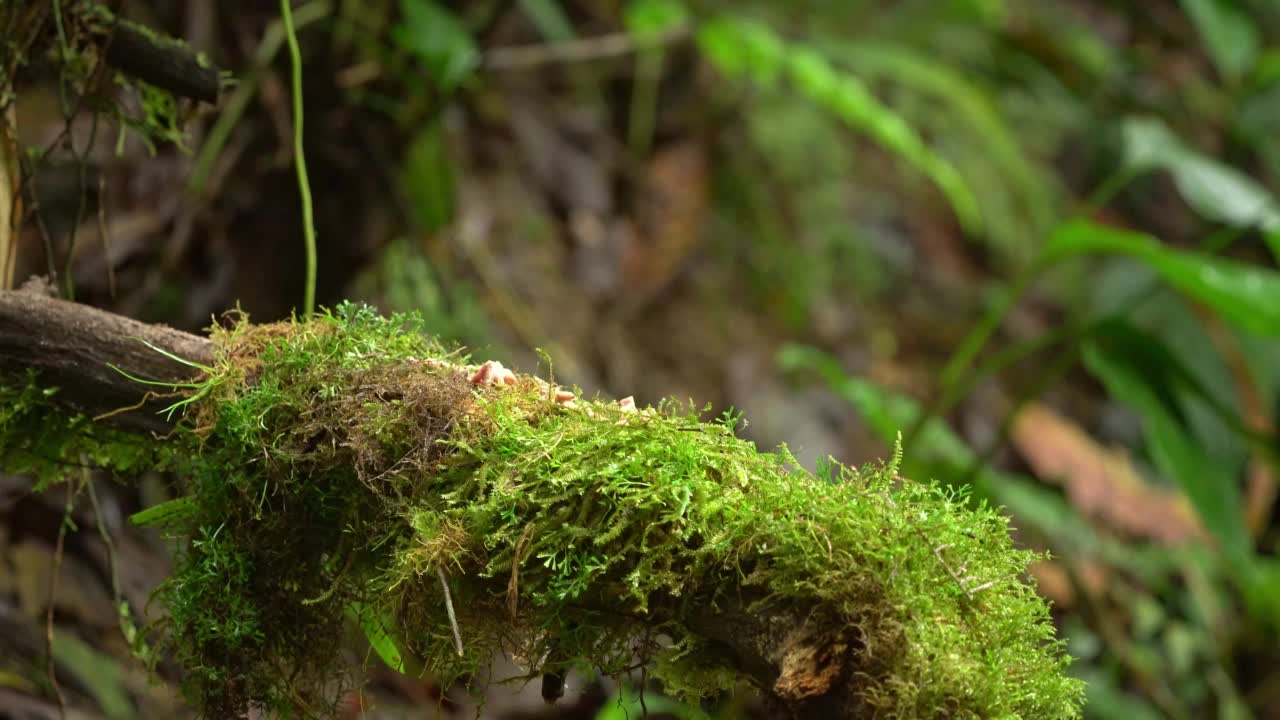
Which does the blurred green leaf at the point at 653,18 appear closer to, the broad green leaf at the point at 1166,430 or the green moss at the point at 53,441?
the broad green leaf at the point at 1166,430

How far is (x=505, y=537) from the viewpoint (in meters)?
1.15

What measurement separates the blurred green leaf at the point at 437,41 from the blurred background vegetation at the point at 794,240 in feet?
0.05

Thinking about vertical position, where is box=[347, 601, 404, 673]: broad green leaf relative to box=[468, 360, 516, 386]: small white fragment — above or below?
below

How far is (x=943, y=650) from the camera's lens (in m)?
1.02

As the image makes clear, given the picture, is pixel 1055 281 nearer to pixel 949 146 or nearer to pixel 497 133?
pixel 949 146

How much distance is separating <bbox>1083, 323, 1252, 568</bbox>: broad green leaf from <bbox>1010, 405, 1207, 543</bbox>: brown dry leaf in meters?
1.54

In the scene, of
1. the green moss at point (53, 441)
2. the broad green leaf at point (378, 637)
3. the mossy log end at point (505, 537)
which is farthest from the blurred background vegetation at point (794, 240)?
the green moss at point (53, 441)

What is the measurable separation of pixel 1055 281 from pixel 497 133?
3355 mm

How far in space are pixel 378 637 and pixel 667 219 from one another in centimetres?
362

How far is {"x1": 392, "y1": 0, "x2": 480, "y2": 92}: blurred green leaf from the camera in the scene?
281 centimetres

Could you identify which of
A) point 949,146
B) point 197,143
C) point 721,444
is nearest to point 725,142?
point 949,146

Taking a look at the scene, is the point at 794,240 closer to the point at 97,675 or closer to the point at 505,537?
the point at 97,675

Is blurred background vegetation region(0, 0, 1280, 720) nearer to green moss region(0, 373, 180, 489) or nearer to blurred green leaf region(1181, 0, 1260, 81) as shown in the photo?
blurred green leaf region(1181, 0, 1260, 81)

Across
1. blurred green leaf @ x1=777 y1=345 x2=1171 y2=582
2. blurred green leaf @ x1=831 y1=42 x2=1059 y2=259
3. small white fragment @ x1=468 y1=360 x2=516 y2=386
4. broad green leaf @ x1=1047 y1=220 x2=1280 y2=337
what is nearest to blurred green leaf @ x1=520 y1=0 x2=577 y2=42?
blurred green leaf @ x1=831 y1=42 x2=1059 y2=259
